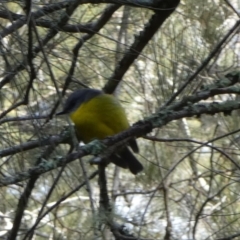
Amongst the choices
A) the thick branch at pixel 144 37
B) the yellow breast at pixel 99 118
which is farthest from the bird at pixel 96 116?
the thick branch at pixel 144 37

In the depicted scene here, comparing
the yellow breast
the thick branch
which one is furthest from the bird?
the thick branch

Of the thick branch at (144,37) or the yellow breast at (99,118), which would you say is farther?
the yellow breast at (99,118)

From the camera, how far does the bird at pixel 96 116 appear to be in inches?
79.4

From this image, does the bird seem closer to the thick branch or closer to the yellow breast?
the yellow breast

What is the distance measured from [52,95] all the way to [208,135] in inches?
29.9

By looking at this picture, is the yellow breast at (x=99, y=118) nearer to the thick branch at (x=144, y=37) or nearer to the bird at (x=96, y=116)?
the bird at (x=96, y=116)

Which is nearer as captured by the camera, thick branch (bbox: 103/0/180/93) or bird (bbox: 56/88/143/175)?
thick branch (bbox: 103/0/180/93)

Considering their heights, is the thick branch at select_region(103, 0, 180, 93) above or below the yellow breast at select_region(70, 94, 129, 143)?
above

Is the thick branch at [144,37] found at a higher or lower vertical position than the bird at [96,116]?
higher

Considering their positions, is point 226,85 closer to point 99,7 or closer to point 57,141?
point 57,141

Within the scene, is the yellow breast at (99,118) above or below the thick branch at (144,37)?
below

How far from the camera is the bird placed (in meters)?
2.02

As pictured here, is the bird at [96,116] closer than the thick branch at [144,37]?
No

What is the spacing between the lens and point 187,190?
8.76 ft
